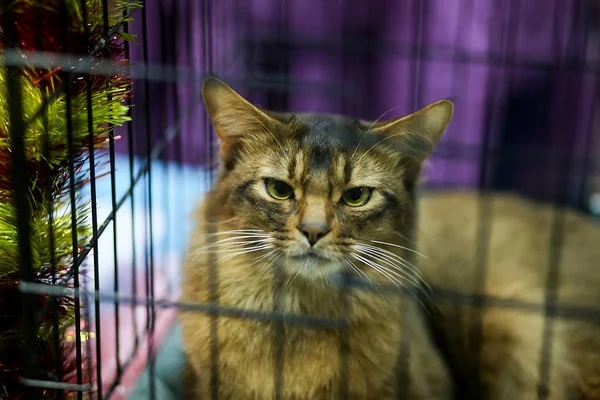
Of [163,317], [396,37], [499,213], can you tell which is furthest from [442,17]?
[163,317]

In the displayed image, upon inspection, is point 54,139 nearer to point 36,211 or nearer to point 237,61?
point 36,211

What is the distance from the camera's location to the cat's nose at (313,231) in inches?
50.3

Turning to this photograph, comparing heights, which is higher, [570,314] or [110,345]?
[570,314]

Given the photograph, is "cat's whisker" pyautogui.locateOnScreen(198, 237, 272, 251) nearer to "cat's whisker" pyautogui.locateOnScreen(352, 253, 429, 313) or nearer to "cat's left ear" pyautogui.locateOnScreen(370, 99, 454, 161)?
"cat's whisker" pyautogui.locateOnScreen(352, 253, 429, 313)

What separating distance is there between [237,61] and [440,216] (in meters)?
0.99

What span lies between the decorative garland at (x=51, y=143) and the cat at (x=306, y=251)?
196 millimetres

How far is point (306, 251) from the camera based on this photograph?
1293mm

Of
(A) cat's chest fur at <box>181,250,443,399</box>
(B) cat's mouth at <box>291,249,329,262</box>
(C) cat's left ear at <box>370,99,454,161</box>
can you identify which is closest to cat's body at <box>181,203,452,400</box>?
(A) cat's chest fur at <box>181,250,443,399</box>

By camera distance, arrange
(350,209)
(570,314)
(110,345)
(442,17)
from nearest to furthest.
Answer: (570,314), (350,209), (110,345), (442,17)

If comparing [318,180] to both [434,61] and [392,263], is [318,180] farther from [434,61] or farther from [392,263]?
[434,61]

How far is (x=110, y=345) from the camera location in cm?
182

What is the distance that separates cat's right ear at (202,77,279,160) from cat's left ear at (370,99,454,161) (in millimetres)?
214

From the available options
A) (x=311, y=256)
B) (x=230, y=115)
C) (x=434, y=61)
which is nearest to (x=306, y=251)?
(x=311, y=256)

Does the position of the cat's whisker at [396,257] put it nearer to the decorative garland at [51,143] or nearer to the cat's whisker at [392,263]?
the cat's whisker at [392,263]
